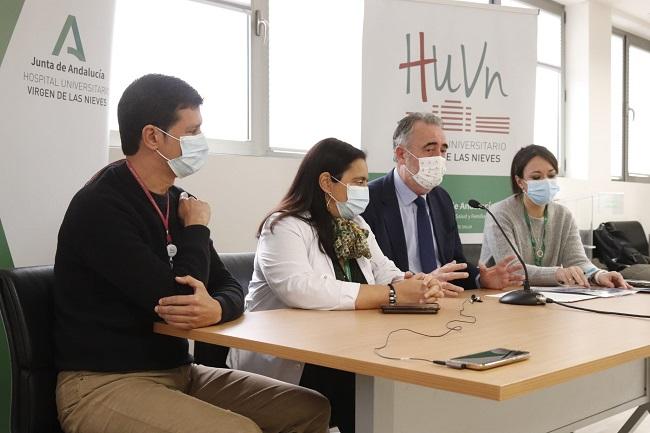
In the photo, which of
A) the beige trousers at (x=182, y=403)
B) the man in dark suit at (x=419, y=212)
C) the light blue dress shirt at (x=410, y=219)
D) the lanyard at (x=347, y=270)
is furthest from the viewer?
the light blue dress shirt at (x=410, y=219)

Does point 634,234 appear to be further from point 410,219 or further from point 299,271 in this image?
point 299,271

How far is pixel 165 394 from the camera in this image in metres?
1.62

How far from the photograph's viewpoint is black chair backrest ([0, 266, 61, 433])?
1650 millimetres

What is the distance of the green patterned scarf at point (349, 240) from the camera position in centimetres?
222

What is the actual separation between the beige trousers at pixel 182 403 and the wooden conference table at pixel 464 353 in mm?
148

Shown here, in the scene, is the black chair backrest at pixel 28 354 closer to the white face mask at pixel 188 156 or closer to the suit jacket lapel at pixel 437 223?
the white face mask at pixel 188 156

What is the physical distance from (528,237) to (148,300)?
1.93m

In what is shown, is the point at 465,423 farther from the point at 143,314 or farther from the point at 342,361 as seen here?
the point at 143,314

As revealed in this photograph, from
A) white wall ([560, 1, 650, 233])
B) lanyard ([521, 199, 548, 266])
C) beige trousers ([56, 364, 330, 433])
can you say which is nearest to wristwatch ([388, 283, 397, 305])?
beige trousers ([56, 364, 330, 433])

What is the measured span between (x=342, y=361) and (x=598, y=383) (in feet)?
4.09

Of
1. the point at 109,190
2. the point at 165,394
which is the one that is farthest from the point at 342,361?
the point at 109,190

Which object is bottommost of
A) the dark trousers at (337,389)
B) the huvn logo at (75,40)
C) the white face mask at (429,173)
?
the dark trousers at (337,389)

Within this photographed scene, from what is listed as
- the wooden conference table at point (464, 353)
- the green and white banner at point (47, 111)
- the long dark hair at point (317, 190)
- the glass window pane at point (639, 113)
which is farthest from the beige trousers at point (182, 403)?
the glass window pane at point (639, 113)

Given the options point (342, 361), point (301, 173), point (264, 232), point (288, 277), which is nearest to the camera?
point (342, 361)
